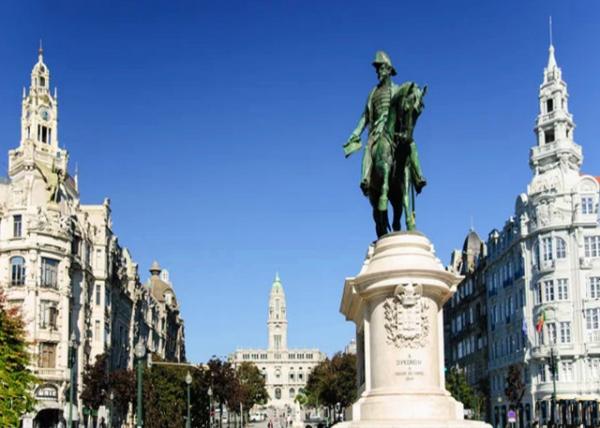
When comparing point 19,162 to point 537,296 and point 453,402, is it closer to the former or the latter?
point 537,296

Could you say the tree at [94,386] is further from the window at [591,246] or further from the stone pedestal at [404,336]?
the stone pedestal at [404,336]

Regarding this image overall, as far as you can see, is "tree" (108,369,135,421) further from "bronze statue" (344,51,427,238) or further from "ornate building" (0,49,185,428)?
"bronze statue" (344,51,427,238)

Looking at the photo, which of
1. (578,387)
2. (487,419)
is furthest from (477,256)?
(578,387)

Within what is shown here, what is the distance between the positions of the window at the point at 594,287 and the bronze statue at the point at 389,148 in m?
60.8

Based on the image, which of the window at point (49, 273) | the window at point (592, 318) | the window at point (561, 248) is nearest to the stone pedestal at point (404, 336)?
the window at point (49, 273)

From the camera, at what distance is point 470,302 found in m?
109

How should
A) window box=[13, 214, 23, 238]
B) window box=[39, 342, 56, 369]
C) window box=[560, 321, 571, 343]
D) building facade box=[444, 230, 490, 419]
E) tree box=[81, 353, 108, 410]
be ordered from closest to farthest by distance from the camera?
window box=[39, 342, 56, 369]
window box=[13, 214, 23, 238]
tree box=[81, 353, 108, 410]
window box=[560, 321, 571, 343]
building facade box=[444, 230, 490, 419]

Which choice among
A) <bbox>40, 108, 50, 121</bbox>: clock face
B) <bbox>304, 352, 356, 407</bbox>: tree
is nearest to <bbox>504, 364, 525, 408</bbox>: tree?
<bbox>304, 352, 356, 407</bbox>: tree

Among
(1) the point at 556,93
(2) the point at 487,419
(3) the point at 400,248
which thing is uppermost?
(1) the point at 556,93

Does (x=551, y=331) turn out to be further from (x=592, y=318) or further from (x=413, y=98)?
(x=413, y=98)

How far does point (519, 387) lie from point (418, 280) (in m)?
66.9

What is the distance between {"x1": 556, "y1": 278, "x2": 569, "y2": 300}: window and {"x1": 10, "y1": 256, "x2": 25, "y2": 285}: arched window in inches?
1742

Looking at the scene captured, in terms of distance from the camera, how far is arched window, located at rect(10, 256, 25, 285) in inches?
2771

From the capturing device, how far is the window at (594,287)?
253 feet
